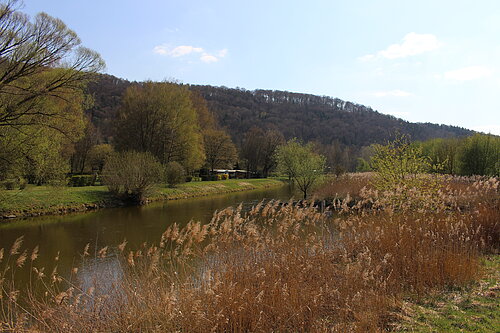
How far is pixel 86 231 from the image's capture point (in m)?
17.9

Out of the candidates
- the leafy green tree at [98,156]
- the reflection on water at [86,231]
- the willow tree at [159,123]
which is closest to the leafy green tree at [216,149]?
the leafy green tree at [98,156]

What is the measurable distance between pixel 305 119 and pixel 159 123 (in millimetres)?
89697

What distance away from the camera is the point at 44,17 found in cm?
1512

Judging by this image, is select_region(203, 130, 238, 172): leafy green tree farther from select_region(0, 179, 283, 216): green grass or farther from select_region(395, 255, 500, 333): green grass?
select_region(395, 255, 500, 333): green grass

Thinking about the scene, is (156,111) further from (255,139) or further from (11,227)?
(255,139)

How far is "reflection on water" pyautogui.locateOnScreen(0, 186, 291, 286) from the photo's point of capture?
11852 mm

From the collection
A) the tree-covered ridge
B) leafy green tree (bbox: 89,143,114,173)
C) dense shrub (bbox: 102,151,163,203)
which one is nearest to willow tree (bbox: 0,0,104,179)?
dense shrub (bbox: 102,151,163,203)

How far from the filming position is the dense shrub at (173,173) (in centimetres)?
3509

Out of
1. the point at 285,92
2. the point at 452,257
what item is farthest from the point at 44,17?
the point at 285,92

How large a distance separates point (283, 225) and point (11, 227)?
17830 millimetres

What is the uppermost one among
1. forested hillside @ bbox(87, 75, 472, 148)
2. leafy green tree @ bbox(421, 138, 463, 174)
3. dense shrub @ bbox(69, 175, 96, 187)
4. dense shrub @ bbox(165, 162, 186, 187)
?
forested hillside @ bbox(87, 75, 472, 148)

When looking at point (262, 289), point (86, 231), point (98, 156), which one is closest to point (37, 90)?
point (86, 231)

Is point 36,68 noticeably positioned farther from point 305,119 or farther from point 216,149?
point 305,119

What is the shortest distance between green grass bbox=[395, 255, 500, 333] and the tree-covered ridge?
9074cm
